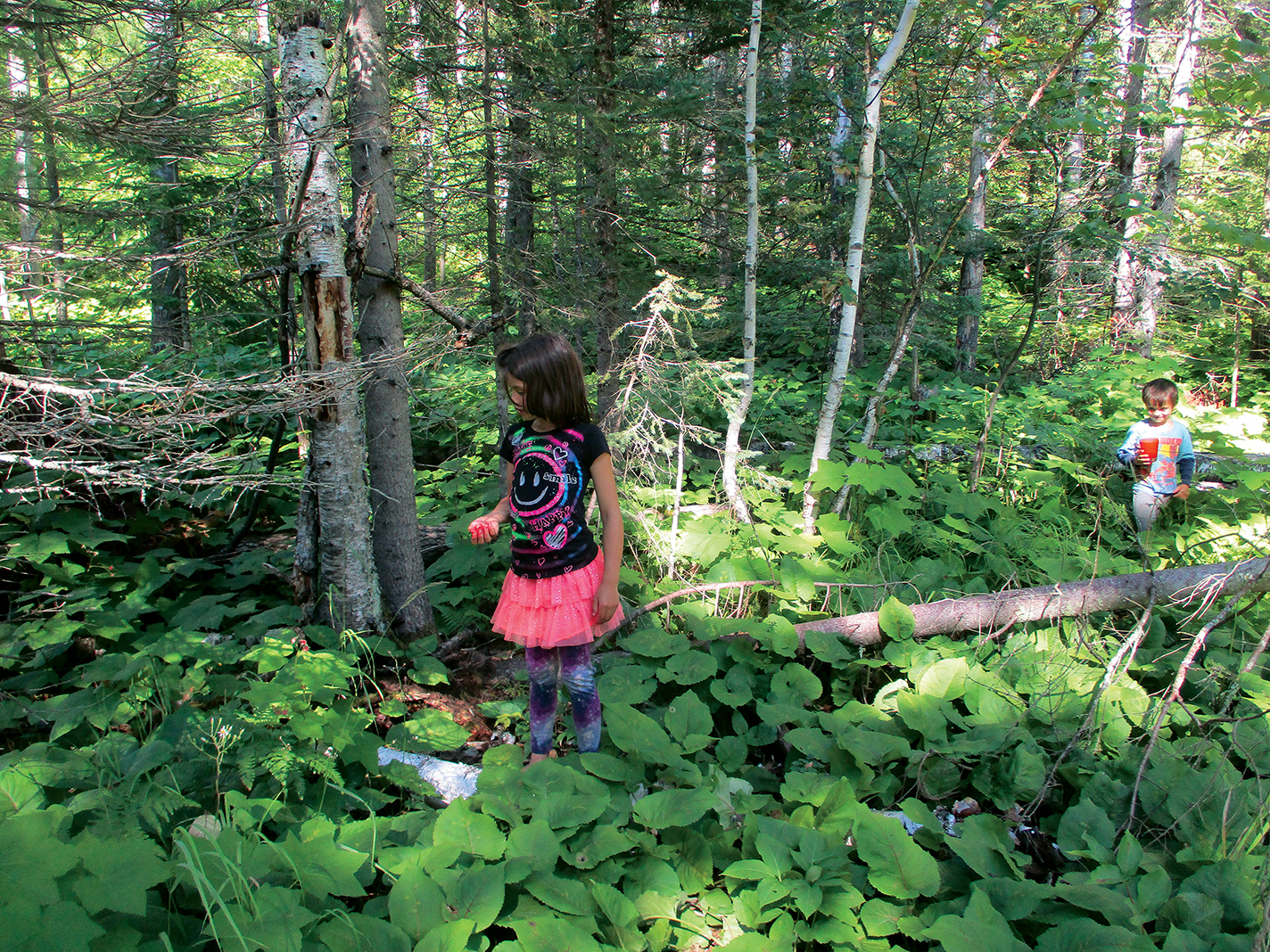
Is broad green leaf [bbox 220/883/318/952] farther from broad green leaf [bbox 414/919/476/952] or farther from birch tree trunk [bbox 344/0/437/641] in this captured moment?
birch tree trunk [bbox 344/0/437/641]

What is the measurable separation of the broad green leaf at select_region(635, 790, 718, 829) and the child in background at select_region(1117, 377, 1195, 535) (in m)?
4.90

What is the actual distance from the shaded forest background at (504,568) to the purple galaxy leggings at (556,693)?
19 centimetres

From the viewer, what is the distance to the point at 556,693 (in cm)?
274

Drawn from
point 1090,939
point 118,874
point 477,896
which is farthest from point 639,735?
point 118,874

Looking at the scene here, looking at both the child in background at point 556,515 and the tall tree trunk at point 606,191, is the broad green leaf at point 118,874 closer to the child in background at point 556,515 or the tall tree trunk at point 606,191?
the child in background at point 556,515

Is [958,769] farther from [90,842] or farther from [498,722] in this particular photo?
[90,842]

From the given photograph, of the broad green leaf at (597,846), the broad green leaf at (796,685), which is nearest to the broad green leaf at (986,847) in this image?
the broad green leaf at (796,685)

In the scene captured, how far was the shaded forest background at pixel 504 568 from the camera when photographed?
181 cm

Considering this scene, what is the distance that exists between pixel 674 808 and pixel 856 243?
4049 millimetres

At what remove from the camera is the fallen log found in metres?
3.41

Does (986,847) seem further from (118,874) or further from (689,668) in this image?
(118,874)

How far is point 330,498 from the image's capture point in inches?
133

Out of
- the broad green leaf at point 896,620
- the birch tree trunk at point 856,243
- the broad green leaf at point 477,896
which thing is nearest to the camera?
the broad green leaf at point 477,896

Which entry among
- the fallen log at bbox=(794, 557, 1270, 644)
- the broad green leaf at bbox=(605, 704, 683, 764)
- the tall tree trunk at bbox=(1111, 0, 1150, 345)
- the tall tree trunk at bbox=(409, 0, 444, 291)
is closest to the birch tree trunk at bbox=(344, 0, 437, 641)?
the tall tree trunk at bbox=(409, 0, 444, 291)
